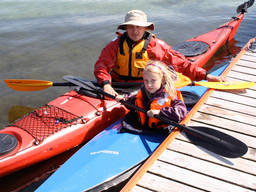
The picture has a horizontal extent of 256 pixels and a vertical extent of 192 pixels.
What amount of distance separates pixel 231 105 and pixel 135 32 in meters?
1.44

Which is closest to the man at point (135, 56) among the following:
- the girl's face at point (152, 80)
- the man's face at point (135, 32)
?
the man's face at point (135, 32)

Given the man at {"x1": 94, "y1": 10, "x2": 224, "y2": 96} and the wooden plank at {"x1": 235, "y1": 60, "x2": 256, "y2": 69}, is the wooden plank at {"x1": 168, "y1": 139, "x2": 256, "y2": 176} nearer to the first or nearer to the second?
the man at {"x1": 94, "y1": 10, "x2": 224, "y2": 96}

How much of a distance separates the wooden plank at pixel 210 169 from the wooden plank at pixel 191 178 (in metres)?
0.04

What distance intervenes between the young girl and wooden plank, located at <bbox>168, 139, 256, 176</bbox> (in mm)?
304

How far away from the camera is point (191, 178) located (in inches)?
86.4

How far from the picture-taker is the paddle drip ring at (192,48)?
5.18 metres

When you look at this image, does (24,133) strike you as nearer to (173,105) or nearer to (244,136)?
(173,105)

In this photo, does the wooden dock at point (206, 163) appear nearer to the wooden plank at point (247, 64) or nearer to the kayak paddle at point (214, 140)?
the kayak paddle at point (214, 140)

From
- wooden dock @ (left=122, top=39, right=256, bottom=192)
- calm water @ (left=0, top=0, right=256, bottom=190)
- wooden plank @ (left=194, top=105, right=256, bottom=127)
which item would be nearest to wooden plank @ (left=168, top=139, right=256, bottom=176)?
wooden dock @ (left=122, top=39, right=256, bottom=192)

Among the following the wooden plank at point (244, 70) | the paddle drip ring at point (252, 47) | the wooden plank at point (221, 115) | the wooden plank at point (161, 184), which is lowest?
the wooden plank at point (161, 184)

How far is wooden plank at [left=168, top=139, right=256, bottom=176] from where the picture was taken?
7.52 feet

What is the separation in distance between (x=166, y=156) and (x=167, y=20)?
7736 millimetres

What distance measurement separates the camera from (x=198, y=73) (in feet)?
11.5

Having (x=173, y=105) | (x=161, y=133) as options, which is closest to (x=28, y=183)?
(x=161, y=133)
